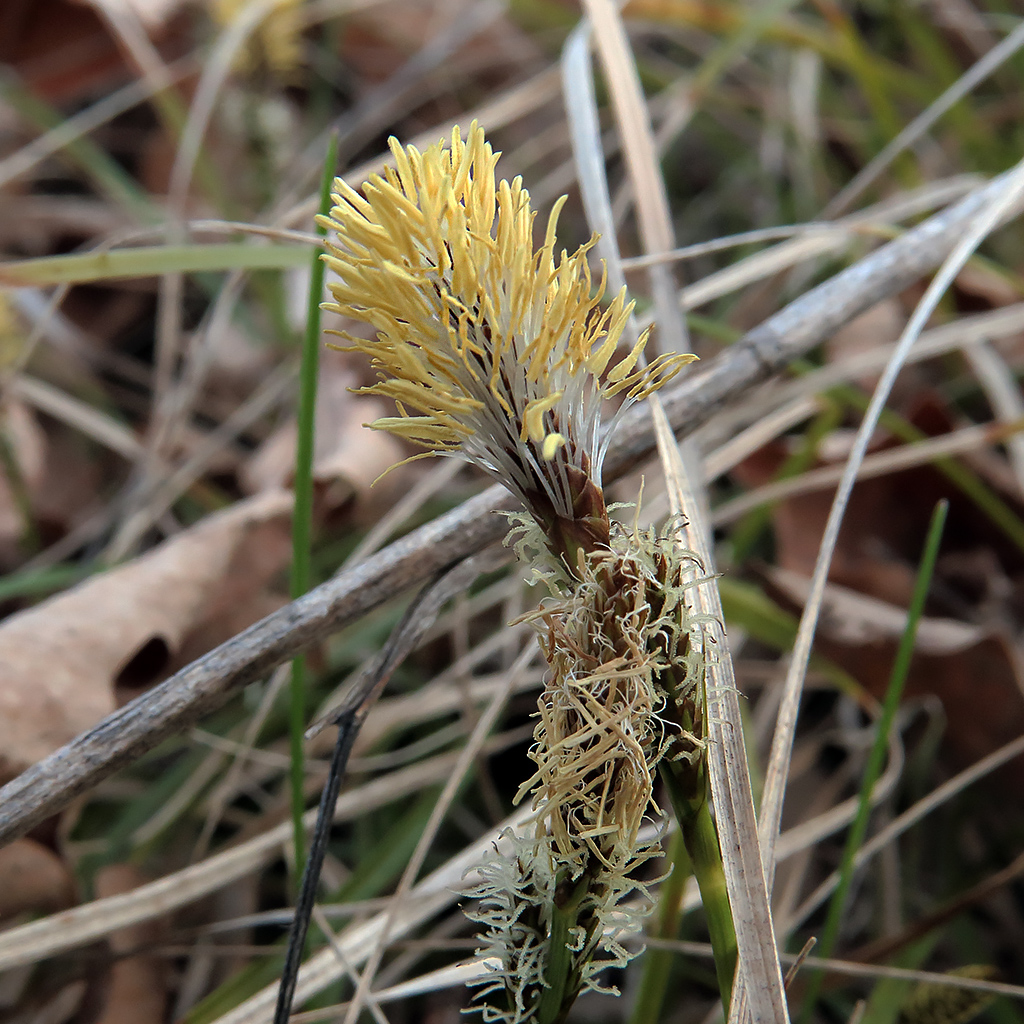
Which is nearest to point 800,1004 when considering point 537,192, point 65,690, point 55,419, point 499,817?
point 499,817

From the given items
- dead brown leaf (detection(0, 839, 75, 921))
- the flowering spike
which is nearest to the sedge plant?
the flowering spike

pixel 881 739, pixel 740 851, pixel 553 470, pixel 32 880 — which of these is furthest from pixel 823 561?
pixel 32 880

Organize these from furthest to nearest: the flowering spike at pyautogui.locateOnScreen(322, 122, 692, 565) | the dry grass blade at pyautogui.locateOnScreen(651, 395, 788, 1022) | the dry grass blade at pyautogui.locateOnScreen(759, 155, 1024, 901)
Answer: the dry grass blade at pyautogui.locateOnScreen(759, 155, 1024, 901)
the dry grass blade at pyautogui.locateOnScreen(651, 395, 788, 1022)
the flowering spike at pyautogui.locateOnScreen(322, 122, 692, 565)

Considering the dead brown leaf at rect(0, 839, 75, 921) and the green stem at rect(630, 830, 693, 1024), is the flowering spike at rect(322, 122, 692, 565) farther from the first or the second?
the dead brown leaf at rect(0, 839, 75, 921)

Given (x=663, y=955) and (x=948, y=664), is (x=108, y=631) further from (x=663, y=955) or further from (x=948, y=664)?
(x=948, y=664)

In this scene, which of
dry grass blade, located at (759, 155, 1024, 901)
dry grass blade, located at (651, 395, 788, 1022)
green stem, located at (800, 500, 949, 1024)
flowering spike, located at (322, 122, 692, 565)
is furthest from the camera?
green stem, located at (800, 500, 949, 1024)

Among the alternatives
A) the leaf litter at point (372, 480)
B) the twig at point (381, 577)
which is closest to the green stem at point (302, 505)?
the twig at point (381, 577)

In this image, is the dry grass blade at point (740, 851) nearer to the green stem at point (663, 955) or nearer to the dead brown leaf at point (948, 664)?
the green stem at point (663, 955)

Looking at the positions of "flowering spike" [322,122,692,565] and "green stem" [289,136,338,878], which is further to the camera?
"green stem" [289,136,338,878]
